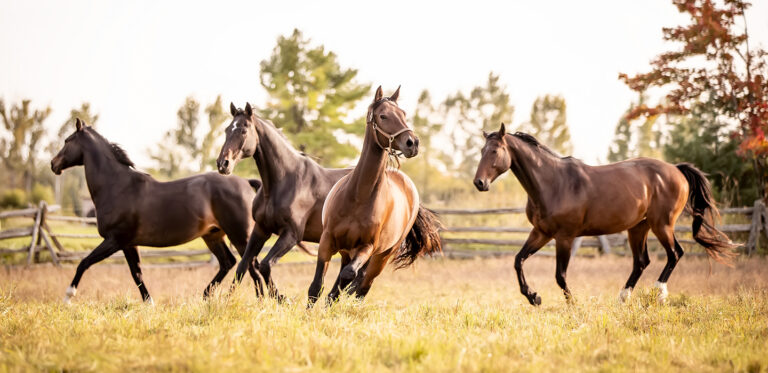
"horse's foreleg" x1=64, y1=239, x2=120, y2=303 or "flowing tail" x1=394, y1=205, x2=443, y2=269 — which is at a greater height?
"flowing tail" x1=394, y1=205, x2=443, y2=269

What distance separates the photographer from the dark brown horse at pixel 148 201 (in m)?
7.63

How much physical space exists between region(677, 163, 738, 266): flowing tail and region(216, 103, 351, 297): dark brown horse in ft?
17.6

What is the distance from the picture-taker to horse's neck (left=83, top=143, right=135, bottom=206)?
767cm

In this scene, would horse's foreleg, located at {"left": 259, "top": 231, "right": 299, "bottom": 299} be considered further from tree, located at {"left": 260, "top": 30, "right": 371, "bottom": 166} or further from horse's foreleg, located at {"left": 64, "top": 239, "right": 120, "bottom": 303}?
tree, located at {"left": 260, "top": 30, "right": 371, "bottom": 166}

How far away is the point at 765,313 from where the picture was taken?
5.28 metres

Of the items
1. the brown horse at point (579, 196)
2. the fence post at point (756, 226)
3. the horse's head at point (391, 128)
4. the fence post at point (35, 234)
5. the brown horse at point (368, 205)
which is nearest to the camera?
the horse's head at point (391, 128)

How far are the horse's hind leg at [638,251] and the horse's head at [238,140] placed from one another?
16.2 ft

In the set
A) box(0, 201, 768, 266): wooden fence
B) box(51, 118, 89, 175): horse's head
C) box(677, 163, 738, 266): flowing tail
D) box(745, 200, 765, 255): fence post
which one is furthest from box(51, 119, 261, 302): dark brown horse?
box(745, 200, 765, 255): fence post

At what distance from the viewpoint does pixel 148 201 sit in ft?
25.4

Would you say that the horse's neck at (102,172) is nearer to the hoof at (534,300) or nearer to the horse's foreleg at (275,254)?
the horse's foreleg at (275,254)

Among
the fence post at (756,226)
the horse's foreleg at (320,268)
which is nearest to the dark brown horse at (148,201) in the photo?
the horse's foreleg at (320,268)

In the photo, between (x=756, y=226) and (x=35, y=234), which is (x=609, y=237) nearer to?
(x=756, y=226)

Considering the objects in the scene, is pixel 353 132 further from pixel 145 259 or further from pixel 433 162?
pixel 433 162

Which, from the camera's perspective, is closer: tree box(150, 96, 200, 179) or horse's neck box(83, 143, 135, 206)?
horse's neck box(83, 143, 135, 206)
